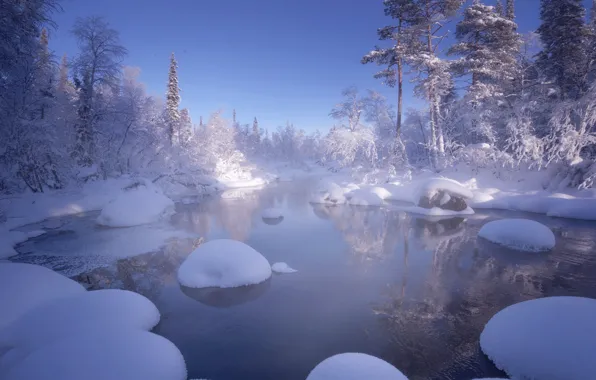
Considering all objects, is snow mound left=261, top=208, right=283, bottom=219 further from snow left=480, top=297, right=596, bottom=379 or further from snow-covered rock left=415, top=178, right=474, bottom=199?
snow left=480, top=297, right=596, bottom=379

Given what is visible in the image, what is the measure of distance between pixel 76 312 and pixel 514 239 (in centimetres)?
1450

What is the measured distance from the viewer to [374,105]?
3119cm

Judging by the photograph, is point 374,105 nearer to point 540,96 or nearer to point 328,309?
point 540,96

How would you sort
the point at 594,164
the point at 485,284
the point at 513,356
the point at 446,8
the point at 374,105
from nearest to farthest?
the point at 513,356, the point at 485,284, the point at 594,164, the point at 446,8, the point at 374,105

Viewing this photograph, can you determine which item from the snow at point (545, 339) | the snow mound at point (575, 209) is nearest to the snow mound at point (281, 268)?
the snow at point (545, 339)

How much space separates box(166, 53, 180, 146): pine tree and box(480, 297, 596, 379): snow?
121ft

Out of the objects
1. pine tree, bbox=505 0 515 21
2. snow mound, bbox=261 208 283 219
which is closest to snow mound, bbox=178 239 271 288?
snow mound, bbox=261 208 283 219

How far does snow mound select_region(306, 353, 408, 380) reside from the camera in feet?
12.7

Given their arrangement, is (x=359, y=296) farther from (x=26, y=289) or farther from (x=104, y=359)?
(x=26, y=289)

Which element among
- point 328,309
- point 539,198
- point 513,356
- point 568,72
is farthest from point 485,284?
point 568,72

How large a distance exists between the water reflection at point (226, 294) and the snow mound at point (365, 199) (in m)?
14.3

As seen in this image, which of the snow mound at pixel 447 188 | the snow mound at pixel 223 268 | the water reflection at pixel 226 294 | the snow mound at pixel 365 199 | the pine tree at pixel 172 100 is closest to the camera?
the water reflection at pixel 226 294

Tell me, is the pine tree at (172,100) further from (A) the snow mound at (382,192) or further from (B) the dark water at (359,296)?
(B) the dark water at (359,296)

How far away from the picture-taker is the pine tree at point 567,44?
18.1m
